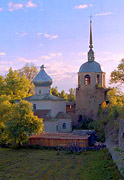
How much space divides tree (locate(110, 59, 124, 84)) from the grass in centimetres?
1017

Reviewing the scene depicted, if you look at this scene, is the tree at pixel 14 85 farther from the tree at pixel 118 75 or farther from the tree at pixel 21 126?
the tree at pixel 118 75

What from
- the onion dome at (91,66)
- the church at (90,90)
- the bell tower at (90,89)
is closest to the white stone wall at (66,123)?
the church at (90,90)

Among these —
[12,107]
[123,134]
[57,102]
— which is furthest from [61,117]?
[123,134]

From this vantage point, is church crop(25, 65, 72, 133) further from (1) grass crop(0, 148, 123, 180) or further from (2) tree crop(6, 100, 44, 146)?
(1) grass crop(0, 148, 123, 180)

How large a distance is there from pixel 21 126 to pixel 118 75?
13.1 m

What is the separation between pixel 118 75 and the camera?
3191 centimetres

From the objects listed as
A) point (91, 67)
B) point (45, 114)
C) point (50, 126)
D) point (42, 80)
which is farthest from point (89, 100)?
point (50, 126)

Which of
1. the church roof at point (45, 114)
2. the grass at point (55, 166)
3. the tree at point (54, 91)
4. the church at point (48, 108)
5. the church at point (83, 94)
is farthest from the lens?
the tree at point (54, 91)

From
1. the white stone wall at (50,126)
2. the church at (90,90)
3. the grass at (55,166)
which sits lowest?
the grass at (55,166)

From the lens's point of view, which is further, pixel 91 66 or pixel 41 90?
pixel 41 90

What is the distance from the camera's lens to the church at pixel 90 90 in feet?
137

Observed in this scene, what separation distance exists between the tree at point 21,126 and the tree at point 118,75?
10.7 m

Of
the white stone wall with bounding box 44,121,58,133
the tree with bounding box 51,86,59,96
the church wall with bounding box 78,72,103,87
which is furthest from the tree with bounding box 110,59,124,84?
the tree with bounding box 51,86,59,96

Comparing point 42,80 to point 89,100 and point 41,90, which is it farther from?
point 89,100
